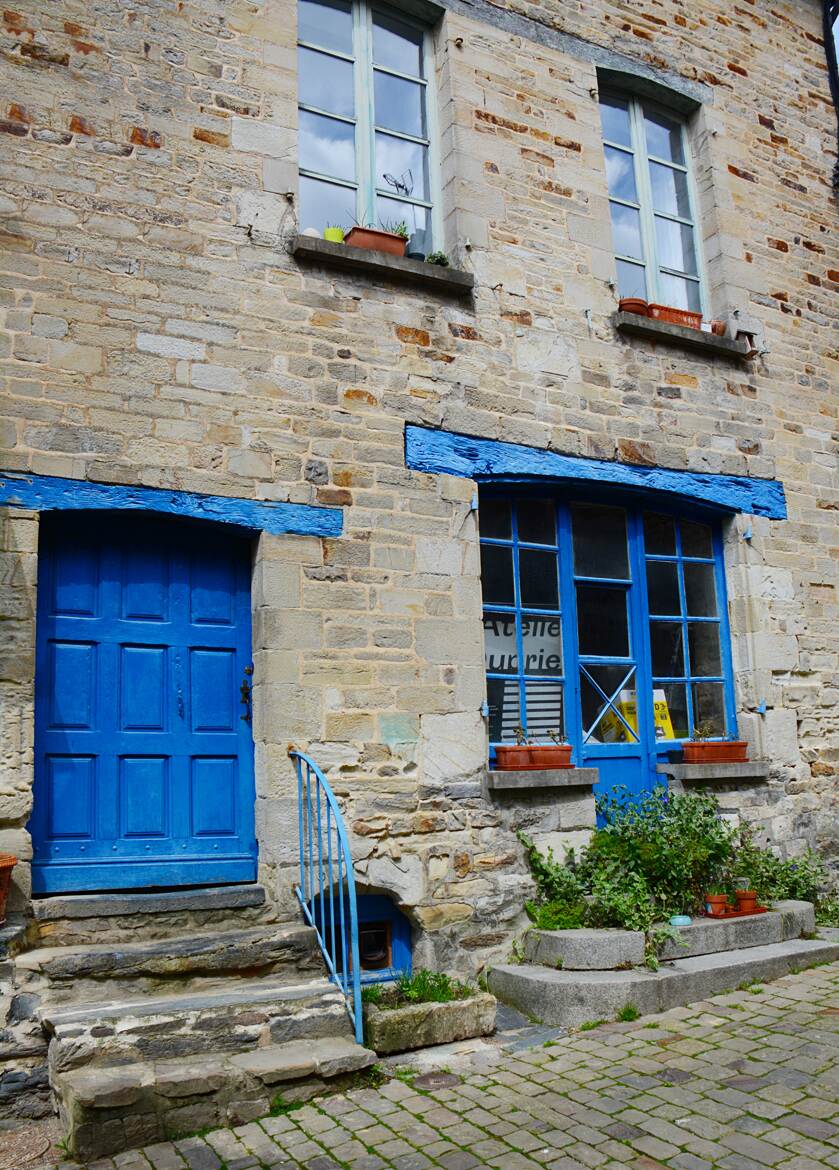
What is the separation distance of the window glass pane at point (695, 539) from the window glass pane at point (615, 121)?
106 inches

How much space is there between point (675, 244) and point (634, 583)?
2566 mm

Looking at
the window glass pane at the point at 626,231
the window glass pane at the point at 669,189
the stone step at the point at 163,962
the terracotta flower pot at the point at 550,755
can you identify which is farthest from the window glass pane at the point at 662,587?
the stone step at the point at 163,962

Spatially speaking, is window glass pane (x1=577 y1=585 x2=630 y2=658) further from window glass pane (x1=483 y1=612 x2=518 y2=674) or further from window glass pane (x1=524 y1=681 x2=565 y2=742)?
window glass pane (x1=483 y1=612 x2=518 y2=674)

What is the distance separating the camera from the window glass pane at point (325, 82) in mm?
5734

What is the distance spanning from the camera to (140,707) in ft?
15.5

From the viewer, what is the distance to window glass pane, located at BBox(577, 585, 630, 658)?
20.1 ft

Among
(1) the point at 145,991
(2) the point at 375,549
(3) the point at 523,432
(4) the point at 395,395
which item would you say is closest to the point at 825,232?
(3) the point at 523,432

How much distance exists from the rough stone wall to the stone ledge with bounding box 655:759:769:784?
22 centimetres

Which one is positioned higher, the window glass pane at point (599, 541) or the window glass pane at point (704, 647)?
the window glass pane at point (599, 541)

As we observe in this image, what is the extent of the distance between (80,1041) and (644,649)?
3925 millimetres

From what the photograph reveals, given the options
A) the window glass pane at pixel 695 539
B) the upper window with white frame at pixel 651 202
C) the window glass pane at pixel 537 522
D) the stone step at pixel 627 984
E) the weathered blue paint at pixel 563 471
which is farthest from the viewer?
the upper window with white frame at pixel 651 202

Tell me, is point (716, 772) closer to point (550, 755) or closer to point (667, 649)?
point (667, 649)

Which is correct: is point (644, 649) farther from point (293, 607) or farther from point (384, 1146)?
point (384, 1146)

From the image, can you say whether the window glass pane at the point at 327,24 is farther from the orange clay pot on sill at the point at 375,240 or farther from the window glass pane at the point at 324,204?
the orange clay pot on sill at the point at 375,240
